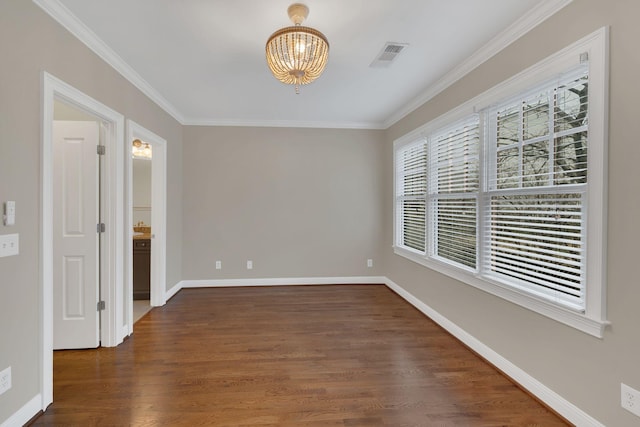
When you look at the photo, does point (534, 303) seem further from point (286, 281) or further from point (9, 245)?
point (286, 281)

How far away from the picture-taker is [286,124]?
5.02 metres

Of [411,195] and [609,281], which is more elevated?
[411,195]

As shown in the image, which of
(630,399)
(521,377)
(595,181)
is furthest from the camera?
(521,377)

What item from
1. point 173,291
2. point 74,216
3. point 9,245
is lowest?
point 173,291

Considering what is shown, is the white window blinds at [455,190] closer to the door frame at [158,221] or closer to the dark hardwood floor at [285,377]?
the dark hardwood floor at [285,377]

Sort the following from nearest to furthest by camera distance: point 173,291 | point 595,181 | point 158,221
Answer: point 595,181
point 158,221
point 173,291

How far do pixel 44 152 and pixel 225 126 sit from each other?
309 centimetres

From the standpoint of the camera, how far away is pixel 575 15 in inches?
74.5

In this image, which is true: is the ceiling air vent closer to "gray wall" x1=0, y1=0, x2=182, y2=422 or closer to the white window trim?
the white window trim

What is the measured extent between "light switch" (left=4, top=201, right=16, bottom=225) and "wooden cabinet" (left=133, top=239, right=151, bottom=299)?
2609 millimetres

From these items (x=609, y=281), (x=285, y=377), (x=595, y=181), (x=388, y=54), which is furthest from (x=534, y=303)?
(x=388, y=54)

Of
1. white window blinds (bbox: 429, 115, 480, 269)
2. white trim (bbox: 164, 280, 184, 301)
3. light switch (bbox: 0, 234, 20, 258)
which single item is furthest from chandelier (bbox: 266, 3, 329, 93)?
white trim (bbox: 164, 280, 184, 301)

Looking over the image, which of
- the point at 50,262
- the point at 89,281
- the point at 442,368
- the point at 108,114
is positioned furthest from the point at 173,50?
the point at 442,368

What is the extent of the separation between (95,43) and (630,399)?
4225 millimetres
